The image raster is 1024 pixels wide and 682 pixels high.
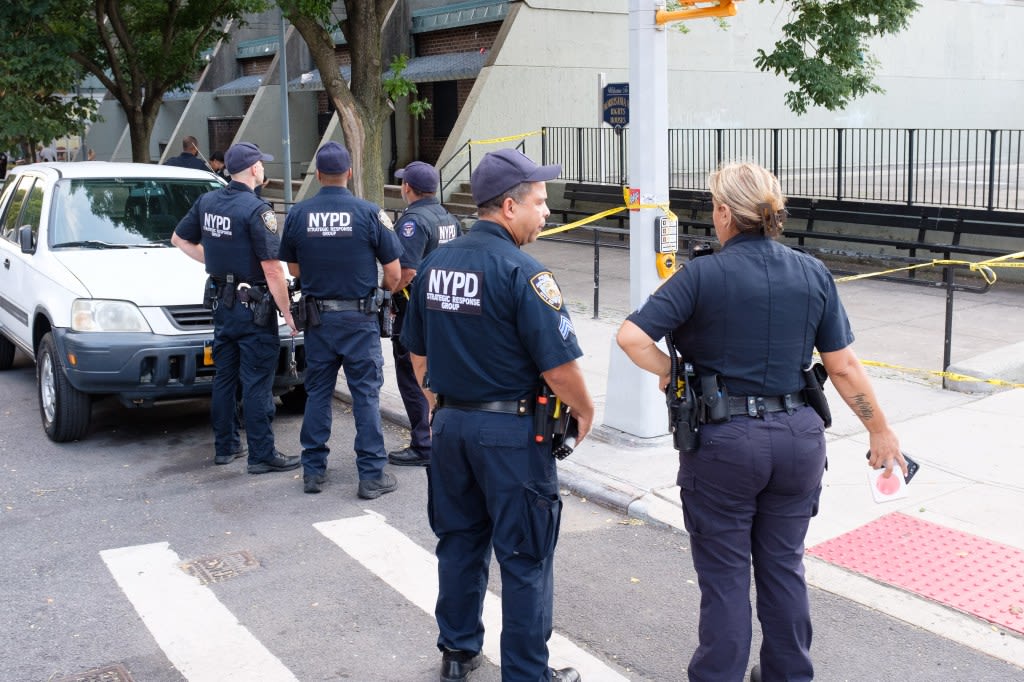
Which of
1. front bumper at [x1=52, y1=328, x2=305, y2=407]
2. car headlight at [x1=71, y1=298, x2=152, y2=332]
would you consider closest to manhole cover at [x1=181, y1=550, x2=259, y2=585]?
front bumper at [x1=52, y1=328, x2=305, y2=407]

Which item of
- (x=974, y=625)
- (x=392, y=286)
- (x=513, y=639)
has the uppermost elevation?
(x=392, y=286)

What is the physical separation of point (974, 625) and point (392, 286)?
3743 millimetres

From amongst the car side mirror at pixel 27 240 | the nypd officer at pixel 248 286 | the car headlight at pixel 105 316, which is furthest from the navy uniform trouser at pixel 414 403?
the car side mirror at pixel 27 240

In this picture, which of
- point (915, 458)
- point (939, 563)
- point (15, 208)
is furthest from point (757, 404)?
point (15, 208)

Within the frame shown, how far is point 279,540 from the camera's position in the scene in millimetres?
5996

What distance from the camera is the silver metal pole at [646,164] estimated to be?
7.03m

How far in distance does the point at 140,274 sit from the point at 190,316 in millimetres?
584

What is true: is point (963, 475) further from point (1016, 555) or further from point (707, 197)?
point (707, 197)

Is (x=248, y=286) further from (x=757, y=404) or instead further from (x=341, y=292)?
(x=757, y=404)

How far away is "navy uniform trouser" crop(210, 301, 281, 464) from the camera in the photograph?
7.02 m

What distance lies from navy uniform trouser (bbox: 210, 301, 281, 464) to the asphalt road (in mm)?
315

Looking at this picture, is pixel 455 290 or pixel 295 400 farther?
pixel 295 400

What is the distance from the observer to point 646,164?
7.10 metres

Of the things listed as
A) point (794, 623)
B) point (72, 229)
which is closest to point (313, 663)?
point (794, 623)
